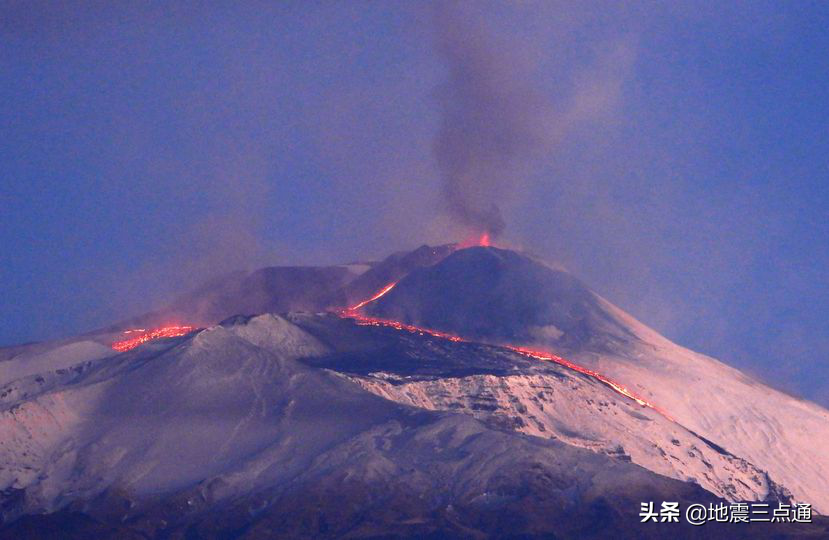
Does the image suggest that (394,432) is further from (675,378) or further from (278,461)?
(675,378)

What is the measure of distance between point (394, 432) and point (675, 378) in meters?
47.0

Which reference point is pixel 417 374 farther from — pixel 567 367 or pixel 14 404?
pixel 14 404

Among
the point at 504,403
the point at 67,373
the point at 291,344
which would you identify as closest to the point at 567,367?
the point at 504,403

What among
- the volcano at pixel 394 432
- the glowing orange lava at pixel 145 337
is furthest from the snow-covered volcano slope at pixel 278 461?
the glowing orange lava at pixel 145 337

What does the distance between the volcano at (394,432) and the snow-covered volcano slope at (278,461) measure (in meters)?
0.20

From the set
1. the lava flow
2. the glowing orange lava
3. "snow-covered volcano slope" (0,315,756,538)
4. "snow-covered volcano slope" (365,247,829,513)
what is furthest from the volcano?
the glowing orange lava

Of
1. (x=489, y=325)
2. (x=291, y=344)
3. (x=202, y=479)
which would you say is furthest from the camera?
(x=489, y=325)

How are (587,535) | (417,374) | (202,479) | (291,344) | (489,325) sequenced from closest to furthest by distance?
(587,535), (202,479), (417,374), (291,344), (489,325)

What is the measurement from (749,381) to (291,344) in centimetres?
5652

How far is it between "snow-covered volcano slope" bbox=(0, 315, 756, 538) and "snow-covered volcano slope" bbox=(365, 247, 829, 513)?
3088cm

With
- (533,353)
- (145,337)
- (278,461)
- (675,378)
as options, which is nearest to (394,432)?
(278,461)

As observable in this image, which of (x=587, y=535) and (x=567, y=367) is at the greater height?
(x=567, y=367)

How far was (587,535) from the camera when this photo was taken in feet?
445

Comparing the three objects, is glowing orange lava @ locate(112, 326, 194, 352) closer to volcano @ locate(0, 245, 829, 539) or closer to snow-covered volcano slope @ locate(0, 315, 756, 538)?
volcano @ locate(0, 245, 829, 539)
